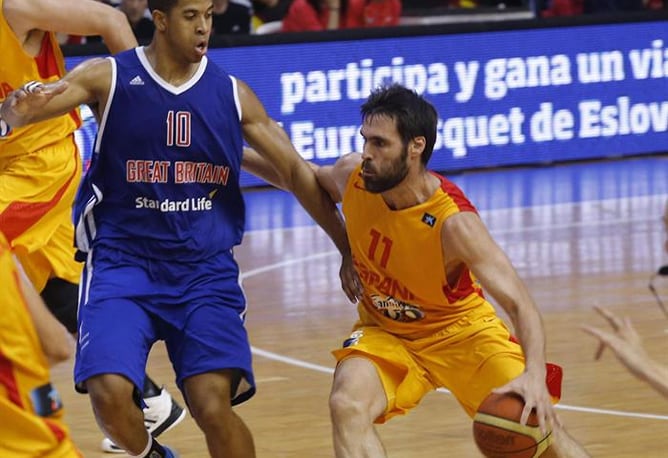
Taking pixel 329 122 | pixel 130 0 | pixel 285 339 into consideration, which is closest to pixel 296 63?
pixel 329 122

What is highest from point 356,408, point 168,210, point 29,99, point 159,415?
point 29,99

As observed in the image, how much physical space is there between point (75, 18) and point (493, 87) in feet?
27.9

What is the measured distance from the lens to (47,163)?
6.71 meters

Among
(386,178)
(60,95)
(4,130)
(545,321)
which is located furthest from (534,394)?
(545,321)

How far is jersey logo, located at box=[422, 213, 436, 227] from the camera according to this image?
5792mm

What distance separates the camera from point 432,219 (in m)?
5.79

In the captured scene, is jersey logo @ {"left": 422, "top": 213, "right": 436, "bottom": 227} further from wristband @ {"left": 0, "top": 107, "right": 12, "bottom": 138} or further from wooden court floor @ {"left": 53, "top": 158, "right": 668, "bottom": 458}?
wristband @ {"left": 0, "top": 107, "right": 12, "bottom": 138}

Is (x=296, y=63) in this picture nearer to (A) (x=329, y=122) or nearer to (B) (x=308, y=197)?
(A) (x=329, y=122)

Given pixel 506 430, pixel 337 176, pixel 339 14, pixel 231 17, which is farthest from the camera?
pixel 339 14

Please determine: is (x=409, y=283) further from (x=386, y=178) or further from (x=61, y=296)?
(x=61, y=296)

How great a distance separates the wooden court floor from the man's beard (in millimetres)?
1407

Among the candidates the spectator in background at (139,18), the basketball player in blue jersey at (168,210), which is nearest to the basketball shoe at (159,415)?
the basketball player in blue jersey at (168,210)

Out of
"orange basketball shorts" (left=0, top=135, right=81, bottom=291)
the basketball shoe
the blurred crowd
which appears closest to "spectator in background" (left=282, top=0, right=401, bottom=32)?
the blurred crowd

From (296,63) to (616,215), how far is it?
311 centimetres
